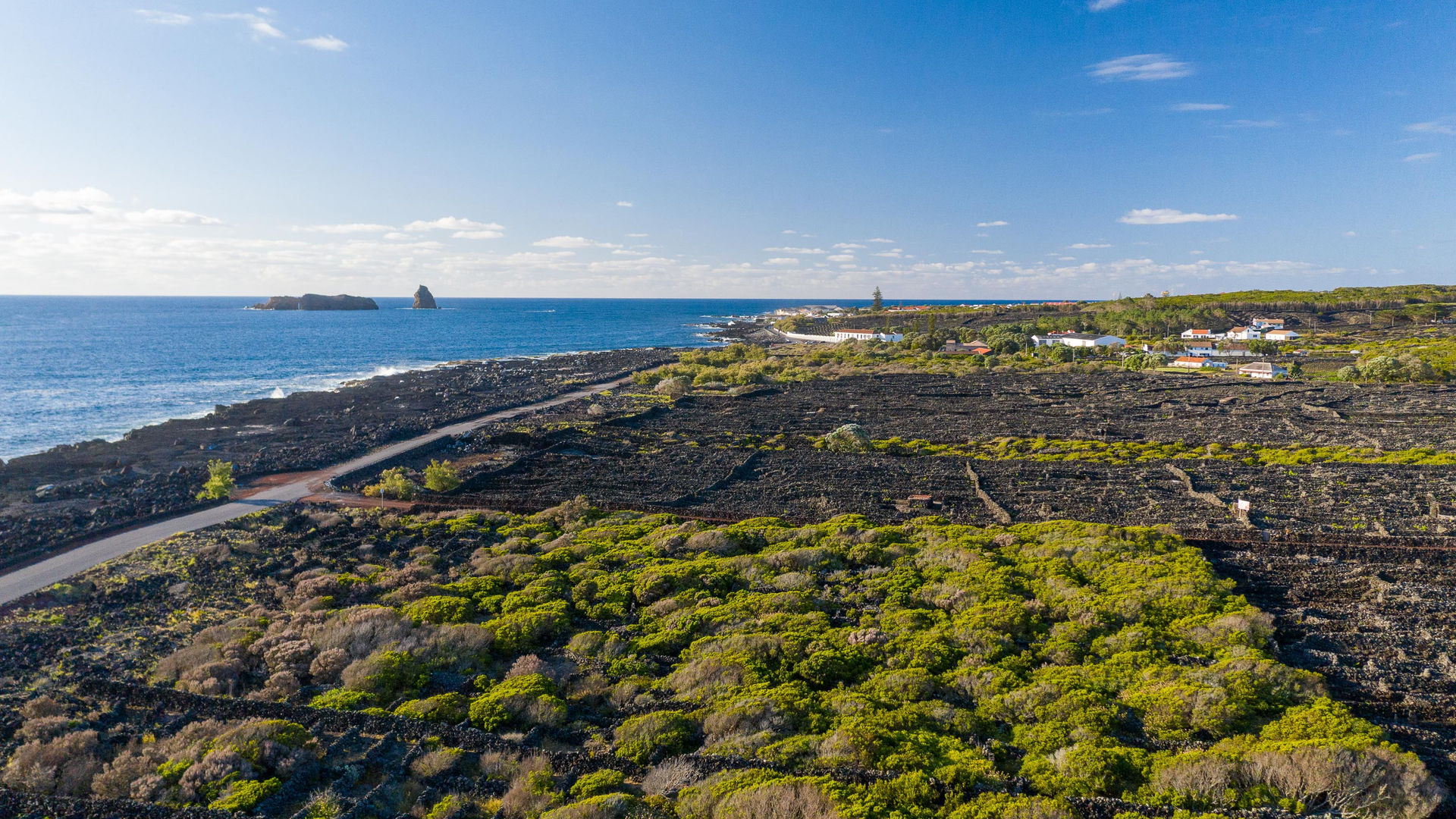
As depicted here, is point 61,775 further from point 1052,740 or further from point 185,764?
point 1052,740

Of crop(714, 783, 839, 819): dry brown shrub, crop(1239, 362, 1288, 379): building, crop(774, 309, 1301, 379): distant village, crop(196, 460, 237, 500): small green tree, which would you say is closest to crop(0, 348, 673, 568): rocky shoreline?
crop(196, 460, 237, 500): small green tree

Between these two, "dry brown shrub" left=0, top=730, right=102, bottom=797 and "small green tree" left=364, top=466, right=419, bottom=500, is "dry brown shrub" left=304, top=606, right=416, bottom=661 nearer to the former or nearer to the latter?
"dry brown shrub" left=0, top=730, right=102, bottom=797

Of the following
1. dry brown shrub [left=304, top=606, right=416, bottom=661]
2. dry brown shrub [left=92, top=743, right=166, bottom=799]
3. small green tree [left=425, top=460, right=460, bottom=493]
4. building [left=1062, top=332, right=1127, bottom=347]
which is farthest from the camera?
building [left=1062, top=332, right=1127, bottom=347]

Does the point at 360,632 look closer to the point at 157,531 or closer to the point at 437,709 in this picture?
the point at 437,709

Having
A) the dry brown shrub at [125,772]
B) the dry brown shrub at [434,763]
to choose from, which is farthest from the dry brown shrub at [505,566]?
the dry brown shrub at [125,772]

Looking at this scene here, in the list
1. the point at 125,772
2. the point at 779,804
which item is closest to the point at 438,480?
the point at 125,772

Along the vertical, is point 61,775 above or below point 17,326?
below

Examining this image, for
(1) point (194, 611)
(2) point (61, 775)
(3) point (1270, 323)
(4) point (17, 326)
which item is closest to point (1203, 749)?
(2) point (61, 775)
